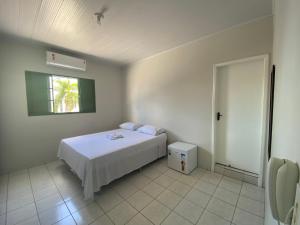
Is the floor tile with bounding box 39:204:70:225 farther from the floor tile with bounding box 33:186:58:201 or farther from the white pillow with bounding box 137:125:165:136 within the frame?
the white pillow with bounding box 137:125:165:136

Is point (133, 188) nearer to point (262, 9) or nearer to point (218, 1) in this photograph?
point (218, 1)

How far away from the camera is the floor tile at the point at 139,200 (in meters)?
1.84

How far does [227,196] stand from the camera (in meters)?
2.00

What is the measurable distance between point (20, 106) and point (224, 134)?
3.98 metres

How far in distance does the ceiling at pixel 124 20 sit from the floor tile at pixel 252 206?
102 inches

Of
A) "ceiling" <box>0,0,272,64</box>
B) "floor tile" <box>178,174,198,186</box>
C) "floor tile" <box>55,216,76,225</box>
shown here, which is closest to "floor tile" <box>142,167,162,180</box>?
"floor tile" <box>178,174,198,186</box>

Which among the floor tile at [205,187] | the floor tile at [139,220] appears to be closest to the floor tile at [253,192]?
the floor tile at [205,187]

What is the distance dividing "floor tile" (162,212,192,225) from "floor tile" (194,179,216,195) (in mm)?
672

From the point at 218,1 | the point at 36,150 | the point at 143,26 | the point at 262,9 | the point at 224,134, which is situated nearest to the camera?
the point at 218,1

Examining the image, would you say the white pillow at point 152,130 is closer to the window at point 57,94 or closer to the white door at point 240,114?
the white door at point 240,114

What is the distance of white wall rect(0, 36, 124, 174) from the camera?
256cm

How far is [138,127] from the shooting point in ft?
12.3

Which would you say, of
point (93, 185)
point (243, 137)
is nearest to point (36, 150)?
point (93, 185)

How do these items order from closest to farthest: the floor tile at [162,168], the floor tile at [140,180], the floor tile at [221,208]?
1. the floor tile at [221,208]
2. the floor tile at [140,180]
3. the floor tile at [162,168]
